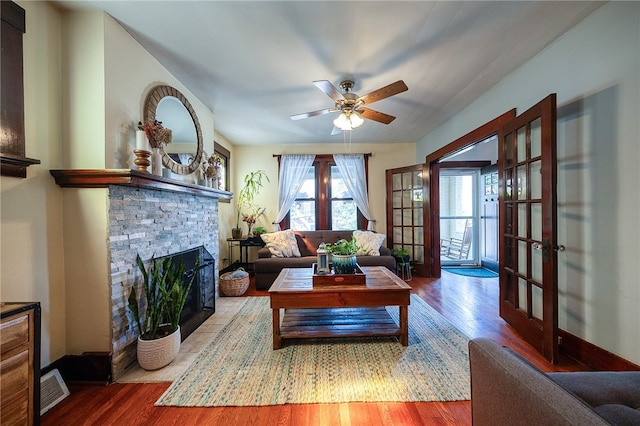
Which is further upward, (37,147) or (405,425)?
(37,147)

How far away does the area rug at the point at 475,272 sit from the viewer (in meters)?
4.29

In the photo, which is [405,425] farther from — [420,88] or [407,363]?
[420,88]

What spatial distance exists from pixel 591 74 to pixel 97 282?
382cm

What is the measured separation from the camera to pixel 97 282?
64.4 inches

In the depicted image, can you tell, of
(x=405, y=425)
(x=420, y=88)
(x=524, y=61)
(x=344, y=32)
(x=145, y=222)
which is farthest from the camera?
(x=420, y=88)

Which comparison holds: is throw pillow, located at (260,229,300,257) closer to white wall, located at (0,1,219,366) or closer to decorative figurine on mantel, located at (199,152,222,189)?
decorative figurine on mantel, located at (199,152,222,189)

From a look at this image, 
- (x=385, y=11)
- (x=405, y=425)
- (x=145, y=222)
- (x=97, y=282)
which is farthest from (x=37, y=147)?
(x=405, y=425)

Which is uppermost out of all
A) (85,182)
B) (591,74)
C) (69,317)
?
(591,74)

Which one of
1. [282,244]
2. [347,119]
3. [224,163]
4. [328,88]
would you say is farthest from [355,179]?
[328,88]

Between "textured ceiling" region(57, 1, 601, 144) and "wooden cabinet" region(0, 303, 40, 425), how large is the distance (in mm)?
1933

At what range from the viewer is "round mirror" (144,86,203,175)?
2.08 metres

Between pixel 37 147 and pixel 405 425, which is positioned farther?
pixel 37 147

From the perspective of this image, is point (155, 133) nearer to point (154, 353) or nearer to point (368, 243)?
point (154, 353)

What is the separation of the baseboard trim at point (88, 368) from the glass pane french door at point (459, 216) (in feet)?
17.7
